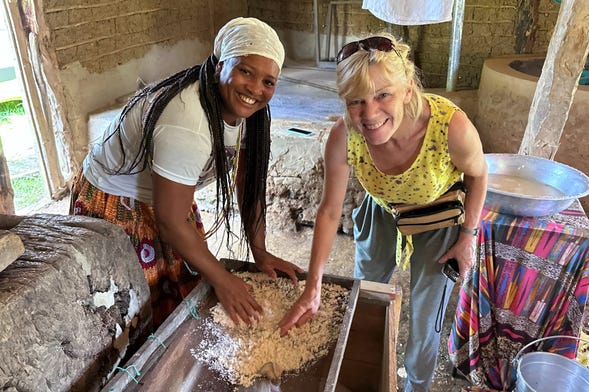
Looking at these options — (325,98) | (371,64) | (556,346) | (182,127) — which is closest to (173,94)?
(182,127)

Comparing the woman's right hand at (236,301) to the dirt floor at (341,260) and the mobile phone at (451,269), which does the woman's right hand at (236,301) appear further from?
the dirt floor at (341,260)

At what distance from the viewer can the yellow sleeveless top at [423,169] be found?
4.15ft

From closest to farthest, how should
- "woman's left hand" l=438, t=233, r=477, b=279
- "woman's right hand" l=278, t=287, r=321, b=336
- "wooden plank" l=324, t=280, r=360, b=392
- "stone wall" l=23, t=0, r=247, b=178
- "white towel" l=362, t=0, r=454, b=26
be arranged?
"wooden plank" l=324, t=280, r=360, b=392 < "woman's right hand" l=278, t=287, r=321, b=336 < "woman's left hand" l=438, t=233, r=477, b=279 < "white towel" l=362, t=0, r=454, b=26 < "stone wall" l=23, t=0, r=247, b=178

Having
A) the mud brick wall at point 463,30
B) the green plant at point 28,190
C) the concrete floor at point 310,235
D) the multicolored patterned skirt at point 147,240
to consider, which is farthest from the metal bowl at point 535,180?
the green plant at point 28,190

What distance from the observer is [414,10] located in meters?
2.55

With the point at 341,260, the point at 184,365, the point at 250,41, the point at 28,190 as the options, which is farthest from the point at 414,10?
the point at 28,190

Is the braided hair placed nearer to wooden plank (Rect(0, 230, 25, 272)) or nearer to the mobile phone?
wooden plank (Rect(0, 230, 25, 272))

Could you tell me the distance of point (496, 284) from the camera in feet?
5.78

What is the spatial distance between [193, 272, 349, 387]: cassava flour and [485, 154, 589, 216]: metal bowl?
80 cm

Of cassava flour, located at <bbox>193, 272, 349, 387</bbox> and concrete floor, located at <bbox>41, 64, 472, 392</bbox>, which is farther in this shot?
concrete floor, located at <bbox>41, 64, 472, 392</bbox>

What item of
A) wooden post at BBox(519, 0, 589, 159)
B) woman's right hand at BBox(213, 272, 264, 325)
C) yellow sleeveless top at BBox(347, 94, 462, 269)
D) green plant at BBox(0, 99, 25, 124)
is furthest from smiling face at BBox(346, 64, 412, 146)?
green plant at BBox(0, 99, 25, 124)

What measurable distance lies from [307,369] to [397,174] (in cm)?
61

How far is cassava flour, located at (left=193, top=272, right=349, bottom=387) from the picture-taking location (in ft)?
3.52

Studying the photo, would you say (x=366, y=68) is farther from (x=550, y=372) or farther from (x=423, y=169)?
(x=550, y=372)
